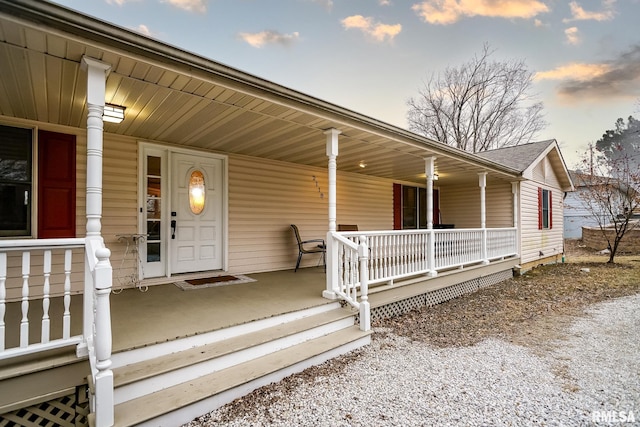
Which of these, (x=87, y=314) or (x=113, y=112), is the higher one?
(x=113, y=112)

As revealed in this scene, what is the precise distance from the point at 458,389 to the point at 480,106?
20.7m

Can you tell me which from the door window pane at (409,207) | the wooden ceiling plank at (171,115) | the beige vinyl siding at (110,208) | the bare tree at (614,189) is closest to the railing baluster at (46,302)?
the wooden ceiling plank at (171,115)

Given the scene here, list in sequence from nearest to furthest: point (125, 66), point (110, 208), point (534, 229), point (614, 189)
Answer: point (125, 66) < point (110, 208) < point (534, 229) < point (614, 189)

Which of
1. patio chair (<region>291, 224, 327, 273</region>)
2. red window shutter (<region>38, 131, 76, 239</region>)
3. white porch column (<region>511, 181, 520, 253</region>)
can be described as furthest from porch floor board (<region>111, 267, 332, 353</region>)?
white porch column (<region>511, 181, 520, 253</region>)

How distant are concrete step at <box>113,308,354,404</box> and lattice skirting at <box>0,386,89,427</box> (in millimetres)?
336

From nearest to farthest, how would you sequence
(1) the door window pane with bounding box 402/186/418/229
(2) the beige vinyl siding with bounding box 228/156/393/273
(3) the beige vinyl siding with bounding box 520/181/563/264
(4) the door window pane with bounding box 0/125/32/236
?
1. (4) the door window pane with bounding box 0/125/32/236
2. (2) the beige vinyl siding with bounding box 228/156/393/273
3. (3) the beige vinyl siding with bounding box 520/181/563/264
4. (1) the door window pane with bounding box 402/186/418/229

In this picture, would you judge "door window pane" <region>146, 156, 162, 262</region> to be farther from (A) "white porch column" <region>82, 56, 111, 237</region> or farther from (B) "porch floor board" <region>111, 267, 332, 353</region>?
(A) "white porch column" <region>82, 56, 111, 237</region>

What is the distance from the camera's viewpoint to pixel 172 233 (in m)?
4.78

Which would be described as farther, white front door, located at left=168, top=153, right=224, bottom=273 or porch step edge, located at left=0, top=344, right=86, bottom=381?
white front door, located at left=168, top=153, right=224, bottom=273

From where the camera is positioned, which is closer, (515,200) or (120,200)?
(120,200)

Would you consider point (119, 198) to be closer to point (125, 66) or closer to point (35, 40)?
point (125, 66)

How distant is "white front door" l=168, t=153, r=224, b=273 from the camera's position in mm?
4848

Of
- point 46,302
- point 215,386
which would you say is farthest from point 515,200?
point 46,302

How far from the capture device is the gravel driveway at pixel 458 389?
2.26 m
